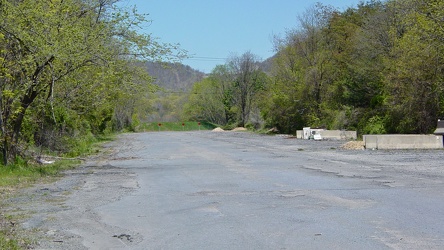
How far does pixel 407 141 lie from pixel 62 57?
810 inches

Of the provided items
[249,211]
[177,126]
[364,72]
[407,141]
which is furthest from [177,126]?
[249,211]

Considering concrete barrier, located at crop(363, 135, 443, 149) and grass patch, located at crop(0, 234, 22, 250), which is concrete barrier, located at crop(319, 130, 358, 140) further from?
grass patch, located at crop(0, 234, 22, 250)

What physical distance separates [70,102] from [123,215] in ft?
42.1

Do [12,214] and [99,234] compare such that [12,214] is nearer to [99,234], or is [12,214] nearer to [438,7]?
[99,234]

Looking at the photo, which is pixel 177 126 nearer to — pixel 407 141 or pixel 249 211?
pixel 407 141

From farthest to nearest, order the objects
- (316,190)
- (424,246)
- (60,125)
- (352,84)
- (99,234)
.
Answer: (352,84) → (60,125) → (316,190) → (99,234) → (424,246)

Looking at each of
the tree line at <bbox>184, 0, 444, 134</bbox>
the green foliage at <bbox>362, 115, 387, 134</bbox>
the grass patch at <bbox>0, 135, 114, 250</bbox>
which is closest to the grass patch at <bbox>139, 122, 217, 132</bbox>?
the tree line at <bbox>184, 0, 444, 134</bbox>

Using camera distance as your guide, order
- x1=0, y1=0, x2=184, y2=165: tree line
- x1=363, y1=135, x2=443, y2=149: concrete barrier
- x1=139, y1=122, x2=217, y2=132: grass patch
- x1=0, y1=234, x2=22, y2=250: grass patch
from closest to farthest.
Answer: x1=0, y1=234, x2=22, y2=250: grass patch → x1=0, y1=0, x2=184, y2=165: tree line → x1=363, y1=135, x2=443, y2=149: concrete barrier → x1=139, y1=122, x2=217, y2=132: grass patch

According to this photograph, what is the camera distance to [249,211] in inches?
408

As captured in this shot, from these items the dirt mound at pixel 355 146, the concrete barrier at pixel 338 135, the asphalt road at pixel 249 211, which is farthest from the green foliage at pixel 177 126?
the asphalt road at pixel 249 211

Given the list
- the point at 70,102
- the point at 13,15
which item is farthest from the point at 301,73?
the point at 13,15

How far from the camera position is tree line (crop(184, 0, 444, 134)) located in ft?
124

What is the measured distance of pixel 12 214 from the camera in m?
10.6

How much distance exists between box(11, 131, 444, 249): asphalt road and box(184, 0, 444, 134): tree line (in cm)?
1975
